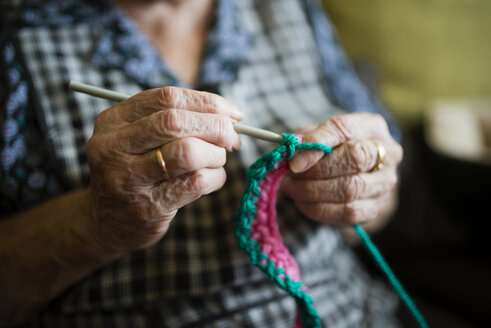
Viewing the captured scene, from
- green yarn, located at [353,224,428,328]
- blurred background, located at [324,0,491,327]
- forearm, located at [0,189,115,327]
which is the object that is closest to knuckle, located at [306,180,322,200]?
green yarn, located at [353,224,428,328]

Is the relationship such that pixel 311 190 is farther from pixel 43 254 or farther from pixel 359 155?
pixel 43 254

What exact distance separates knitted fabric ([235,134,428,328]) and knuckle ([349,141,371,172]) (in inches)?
1.6

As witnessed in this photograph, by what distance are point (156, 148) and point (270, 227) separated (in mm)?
254

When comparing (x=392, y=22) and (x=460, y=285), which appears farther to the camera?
(x=392, y=22)

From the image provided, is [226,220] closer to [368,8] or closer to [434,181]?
[434,181]

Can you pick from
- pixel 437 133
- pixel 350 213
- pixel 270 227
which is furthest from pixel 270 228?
pixel 437 133

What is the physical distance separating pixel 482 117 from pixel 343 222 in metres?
1.41

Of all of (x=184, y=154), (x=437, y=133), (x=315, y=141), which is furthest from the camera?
(x=437, y=133)

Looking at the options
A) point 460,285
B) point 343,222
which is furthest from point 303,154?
point 460,285

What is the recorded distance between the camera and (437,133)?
1.53 meters

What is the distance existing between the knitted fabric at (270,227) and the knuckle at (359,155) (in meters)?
0.04

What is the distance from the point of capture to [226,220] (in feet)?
2.43

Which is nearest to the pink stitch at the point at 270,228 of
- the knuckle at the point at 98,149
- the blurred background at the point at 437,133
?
the knuckle at the point at 98,149

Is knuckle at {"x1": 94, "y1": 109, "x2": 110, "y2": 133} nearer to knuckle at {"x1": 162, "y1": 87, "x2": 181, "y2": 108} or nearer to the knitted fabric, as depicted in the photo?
knuckle at {"x1": 162, "y1": 87, "x2": 181, "y2": 108}
